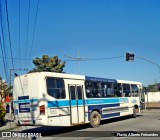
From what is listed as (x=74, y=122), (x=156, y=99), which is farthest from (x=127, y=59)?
(x=156, y=99)

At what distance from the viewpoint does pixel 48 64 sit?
192 ft

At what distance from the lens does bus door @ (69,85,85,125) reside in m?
16.7

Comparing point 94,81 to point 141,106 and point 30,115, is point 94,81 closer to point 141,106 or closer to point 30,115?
point 30,115

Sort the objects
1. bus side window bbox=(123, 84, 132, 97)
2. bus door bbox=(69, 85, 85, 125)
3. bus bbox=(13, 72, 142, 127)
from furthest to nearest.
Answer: bus side window bbox=(123, 84, 132, 97) < bus door bbox=(69, 85, 85, 125) < bus bbox=(13, 72, 142, 127)

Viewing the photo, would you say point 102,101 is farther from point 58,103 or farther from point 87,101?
point 58,103

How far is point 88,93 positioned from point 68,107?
91.5 inches

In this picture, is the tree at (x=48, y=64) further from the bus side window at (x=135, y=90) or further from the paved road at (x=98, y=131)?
the paved road at (x=98, y=131)

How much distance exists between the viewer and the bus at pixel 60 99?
15.3m

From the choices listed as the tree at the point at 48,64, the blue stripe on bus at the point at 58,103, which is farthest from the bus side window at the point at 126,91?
the tree at the point at 48,64

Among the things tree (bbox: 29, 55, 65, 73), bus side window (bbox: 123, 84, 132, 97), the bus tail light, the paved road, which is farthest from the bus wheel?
tree (bbox: 29, 55, 65, 73)

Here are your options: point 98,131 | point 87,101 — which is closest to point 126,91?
point 87,101

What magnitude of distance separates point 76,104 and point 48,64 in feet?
137

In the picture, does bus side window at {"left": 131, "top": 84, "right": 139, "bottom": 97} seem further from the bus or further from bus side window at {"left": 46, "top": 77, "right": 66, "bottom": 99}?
bus side window at {"left": 46, "top": 77, "right": 66, "bottom": 99}

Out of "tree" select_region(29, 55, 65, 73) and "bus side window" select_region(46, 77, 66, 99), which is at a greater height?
"tree" select_region(29, 55, 65, 73)
